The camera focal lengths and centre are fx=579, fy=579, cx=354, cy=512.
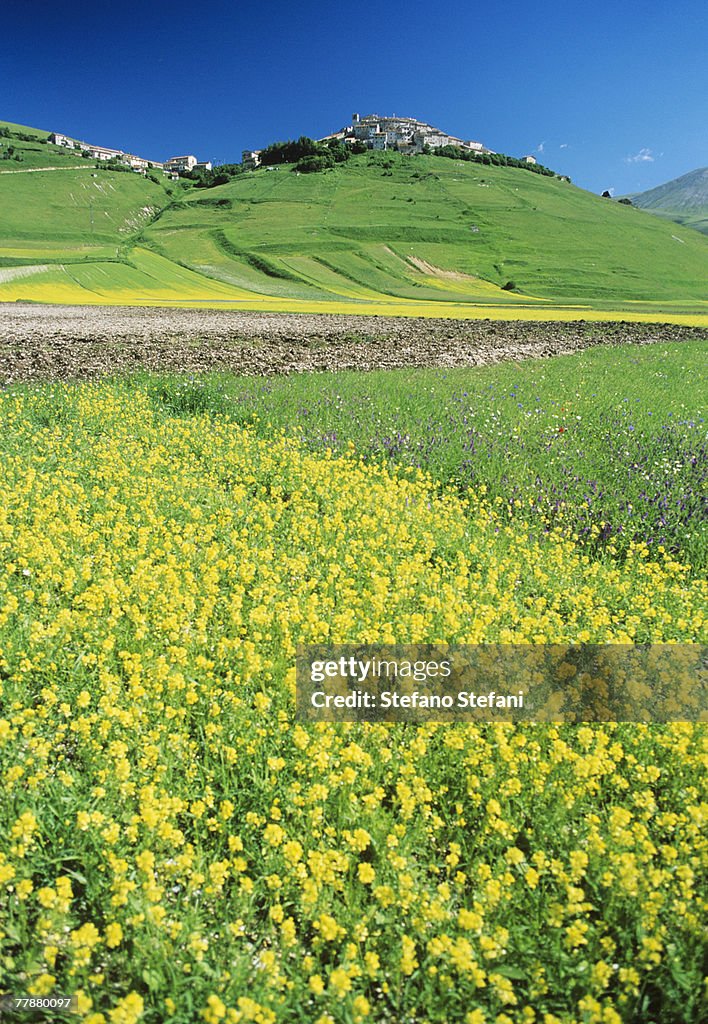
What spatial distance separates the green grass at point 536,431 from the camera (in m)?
7.12

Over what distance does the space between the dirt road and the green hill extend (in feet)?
51.4

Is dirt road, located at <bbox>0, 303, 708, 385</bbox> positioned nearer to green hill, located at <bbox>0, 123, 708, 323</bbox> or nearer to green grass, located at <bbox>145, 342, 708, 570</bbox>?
green grass, located at <bbox>145, 342, 708, 570</bbox>

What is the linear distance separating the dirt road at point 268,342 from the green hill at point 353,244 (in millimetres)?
15672

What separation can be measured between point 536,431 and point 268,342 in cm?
1320

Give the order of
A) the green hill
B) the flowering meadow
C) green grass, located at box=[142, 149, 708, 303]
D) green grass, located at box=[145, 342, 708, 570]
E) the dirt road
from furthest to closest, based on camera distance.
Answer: green grass, located at box=[142, 149, 708, 303] < the green hill < the dirt road < green grass, located at box=[145, 342, 708, 570] < the flowering meadow

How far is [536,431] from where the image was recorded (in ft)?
32.3

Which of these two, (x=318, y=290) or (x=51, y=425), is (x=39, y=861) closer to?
(x=51, y=425)

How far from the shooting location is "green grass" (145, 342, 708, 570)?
712cm

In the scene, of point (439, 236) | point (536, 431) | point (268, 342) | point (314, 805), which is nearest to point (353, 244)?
point (439, 236)

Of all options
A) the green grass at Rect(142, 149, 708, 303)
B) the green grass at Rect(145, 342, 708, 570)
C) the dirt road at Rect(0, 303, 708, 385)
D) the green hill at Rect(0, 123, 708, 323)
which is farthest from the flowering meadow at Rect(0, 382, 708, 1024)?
the green grass at Rect(142, 149, 708, 303)

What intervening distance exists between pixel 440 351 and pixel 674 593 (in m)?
16.0

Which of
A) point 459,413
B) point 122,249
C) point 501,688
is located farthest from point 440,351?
point 122,249

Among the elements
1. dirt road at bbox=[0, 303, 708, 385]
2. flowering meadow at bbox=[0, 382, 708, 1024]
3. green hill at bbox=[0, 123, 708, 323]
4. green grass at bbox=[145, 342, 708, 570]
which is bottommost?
flowering meadow at bbox=[0, 382, 708, 1024]

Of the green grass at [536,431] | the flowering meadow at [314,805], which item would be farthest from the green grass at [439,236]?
the flowering meadow at [314,805]
